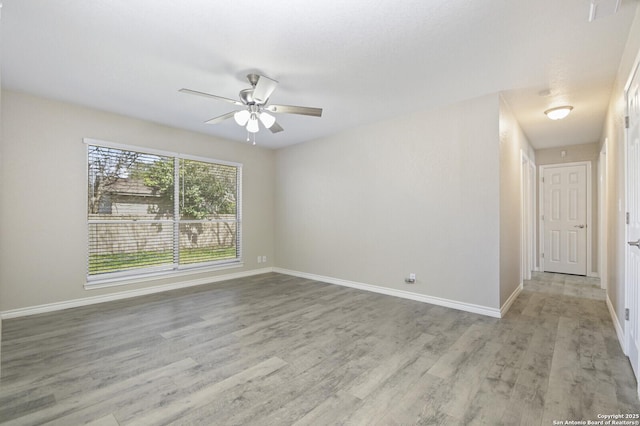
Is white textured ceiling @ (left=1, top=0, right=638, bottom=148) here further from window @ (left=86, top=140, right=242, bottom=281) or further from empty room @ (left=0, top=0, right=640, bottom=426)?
window @ (left=86, top=140, right=242, bottom=281)

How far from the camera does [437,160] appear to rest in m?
3.85

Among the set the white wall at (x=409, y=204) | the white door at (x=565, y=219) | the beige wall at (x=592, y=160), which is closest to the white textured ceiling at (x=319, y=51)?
the white wall at (x=409, y=204)

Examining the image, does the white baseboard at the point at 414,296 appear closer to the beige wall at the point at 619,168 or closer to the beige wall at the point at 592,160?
the beige wall at the point at 619,168

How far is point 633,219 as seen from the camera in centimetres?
222

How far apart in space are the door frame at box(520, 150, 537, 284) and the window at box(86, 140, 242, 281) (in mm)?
4706

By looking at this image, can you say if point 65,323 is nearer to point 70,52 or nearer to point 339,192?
point 70,52

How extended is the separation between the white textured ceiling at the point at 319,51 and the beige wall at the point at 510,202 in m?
0.36

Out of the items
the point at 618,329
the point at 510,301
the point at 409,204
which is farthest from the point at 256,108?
the point at 618,329

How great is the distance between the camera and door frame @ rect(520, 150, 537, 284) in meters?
4.62

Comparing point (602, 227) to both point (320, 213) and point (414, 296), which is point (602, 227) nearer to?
point (414, 296)

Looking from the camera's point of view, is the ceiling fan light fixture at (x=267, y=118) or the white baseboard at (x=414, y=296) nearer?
the ceiling fan light fixture at (x=267, y=118)

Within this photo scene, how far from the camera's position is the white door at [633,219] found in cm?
206
